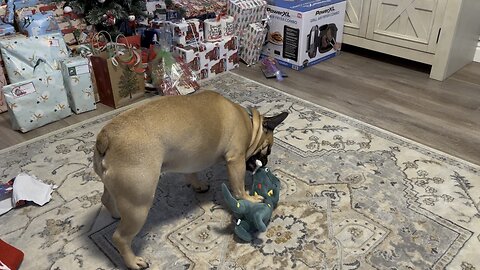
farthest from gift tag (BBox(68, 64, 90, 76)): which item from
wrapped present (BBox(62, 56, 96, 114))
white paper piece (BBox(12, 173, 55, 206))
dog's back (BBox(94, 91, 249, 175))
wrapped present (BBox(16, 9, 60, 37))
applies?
dog's back (BBox(94, 91, 249, 175))

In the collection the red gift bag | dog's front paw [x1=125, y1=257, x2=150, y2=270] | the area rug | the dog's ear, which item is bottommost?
the area rug

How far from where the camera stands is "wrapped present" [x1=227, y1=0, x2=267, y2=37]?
3068 millimetres

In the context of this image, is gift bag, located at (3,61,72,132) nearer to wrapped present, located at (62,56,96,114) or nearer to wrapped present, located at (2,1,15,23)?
wrapped present, located at (62,56,96,114)

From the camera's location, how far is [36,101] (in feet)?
7.62

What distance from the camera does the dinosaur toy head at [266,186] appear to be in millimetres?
1727

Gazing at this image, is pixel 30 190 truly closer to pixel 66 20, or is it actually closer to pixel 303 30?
pixel 66 20

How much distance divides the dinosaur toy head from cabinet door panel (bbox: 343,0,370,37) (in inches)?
75.4

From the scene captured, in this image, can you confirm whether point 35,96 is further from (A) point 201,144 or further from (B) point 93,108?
(A) point 201,144

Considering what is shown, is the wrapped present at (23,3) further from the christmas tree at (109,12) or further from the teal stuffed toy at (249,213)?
the teal stuffed toy at (249,213)

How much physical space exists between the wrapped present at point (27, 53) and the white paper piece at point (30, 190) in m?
0.79

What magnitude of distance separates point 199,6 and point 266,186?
5.91 ft

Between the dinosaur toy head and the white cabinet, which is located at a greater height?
the white cabinet

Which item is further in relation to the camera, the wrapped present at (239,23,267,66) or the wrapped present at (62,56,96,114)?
the wrapped present at (239,23,267,66)

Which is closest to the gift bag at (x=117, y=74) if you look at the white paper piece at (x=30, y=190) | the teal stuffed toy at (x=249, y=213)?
the white paper piece at (x=30, y=190)
